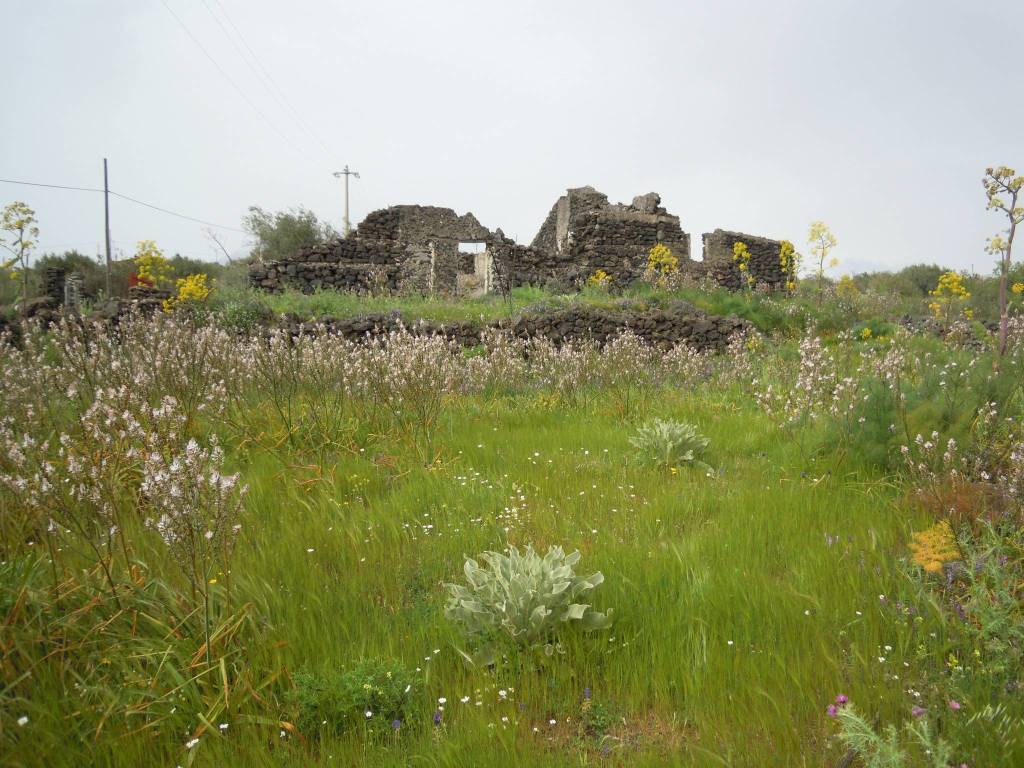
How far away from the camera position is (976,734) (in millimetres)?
1664

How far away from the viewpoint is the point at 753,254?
25375 millimetres

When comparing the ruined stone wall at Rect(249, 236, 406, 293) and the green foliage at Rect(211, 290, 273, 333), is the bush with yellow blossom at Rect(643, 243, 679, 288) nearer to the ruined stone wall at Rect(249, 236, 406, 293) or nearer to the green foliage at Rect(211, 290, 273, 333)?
the ruined stone wall at Rect(249, 236, 406, 293)

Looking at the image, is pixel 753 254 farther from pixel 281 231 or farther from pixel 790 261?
pixel 281 231

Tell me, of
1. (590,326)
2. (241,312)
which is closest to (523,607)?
(590,326)

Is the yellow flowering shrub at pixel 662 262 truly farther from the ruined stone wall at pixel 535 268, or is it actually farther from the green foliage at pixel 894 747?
the green foliage at pixel 894 747

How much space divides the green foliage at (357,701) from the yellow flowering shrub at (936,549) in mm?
2157

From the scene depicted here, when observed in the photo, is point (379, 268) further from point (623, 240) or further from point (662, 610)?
point (662, 610)

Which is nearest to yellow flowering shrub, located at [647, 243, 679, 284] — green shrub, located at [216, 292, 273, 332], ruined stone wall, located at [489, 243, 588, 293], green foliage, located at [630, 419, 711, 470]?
ruined stone wall, located at [489, 243, 588, 293]

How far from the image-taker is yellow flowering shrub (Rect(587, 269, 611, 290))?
19.7 metres

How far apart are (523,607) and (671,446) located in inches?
101

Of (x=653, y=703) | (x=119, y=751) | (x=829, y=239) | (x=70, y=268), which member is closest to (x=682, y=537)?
(x=653, y=703)

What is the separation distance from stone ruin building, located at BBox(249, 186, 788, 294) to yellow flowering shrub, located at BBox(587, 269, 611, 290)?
46 centimetres

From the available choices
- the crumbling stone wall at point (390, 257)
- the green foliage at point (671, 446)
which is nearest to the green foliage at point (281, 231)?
the crumbling stone wall at point (390, 257)

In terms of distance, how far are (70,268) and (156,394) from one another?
30883mm
